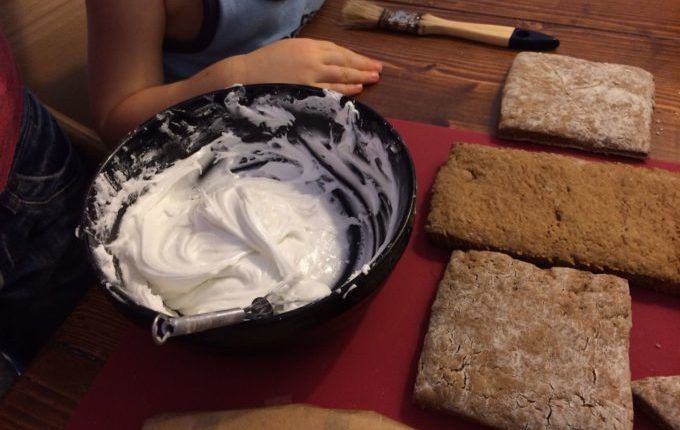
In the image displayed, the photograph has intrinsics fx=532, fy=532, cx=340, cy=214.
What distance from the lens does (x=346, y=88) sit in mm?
1026

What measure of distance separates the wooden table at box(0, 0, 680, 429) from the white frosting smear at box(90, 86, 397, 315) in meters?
0.16

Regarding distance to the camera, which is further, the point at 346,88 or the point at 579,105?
the point at 346,88

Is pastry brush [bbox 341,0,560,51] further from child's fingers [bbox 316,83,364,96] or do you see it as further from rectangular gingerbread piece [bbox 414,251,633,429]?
rectangular gingerbread piece [bbox 414,251,633,429]

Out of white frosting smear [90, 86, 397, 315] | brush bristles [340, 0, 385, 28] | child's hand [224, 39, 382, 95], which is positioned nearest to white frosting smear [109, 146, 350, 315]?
white frosting smear [90, 86, 397, 315]

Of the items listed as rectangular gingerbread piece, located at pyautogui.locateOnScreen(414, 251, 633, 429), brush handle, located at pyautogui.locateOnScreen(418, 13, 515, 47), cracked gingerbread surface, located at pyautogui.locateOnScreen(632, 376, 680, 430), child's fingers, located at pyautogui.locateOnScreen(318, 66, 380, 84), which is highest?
brush handle, located at pyautogui.locateOnScreen(418, 13, 515, 47)

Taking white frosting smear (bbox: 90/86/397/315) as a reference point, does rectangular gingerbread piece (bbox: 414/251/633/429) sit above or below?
below

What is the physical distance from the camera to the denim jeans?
3.35 ft

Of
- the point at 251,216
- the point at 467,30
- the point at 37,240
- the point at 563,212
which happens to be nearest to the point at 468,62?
the point at 467,30

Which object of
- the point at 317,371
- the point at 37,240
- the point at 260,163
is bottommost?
the point at 37,240

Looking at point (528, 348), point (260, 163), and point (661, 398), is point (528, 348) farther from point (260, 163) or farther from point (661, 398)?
point (260, 163)

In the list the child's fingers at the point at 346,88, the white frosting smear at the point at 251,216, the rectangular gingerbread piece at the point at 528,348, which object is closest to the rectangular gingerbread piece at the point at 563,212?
the rectangular gingerbread piece at the point at 528,348

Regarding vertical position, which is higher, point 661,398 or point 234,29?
point 234,29

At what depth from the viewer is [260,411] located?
24.6 inches

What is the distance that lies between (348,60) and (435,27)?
0.22 meters
